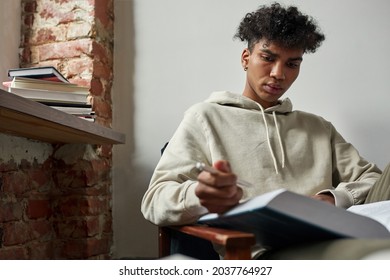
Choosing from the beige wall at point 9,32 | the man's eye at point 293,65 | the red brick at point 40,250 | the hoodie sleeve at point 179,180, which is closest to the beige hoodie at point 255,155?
the hoodie sleeve at point 179,180

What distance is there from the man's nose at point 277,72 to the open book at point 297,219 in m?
0.37

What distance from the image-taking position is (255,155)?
0.81 meters

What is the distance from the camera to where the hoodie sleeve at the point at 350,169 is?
0.89 m

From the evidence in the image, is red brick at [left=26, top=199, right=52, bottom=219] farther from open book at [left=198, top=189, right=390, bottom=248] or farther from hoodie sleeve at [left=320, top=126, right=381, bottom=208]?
hoodie sleeve at [left=320, top=126, right=381, bottom=208]

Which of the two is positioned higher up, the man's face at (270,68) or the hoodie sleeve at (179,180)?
the man's face at (270,68)

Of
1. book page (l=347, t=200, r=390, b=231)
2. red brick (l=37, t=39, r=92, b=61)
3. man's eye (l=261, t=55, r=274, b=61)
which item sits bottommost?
book page (l=347, t=200, r=390, b=231)

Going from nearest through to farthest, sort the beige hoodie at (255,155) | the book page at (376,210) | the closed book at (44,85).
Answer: the book page at (376,210) < the beige hoodie at (255,155) < the closed book at (44,85)

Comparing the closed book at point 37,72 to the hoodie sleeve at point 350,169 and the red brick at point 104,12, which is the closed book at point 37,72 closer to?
the red brick at point 104,12

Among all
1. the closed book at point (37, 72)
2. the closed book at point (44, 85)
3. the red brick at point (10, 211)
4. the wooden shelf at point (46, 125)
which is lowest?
the red brick at point (10, 211)

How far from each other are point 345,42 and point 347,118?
16cm

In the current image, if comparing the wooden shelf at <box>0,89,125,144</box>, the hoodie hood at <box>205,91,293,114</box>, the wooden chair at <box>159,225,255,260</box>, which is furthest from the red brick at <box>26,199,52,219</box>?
the hoodie hood at <box>205,91,293,114</box>

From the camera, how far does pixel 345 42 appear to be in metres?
0.92

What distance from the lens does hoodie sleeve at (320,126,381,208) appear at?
89cm

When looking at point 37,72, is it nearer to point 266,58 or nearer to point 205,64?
point 205,64
